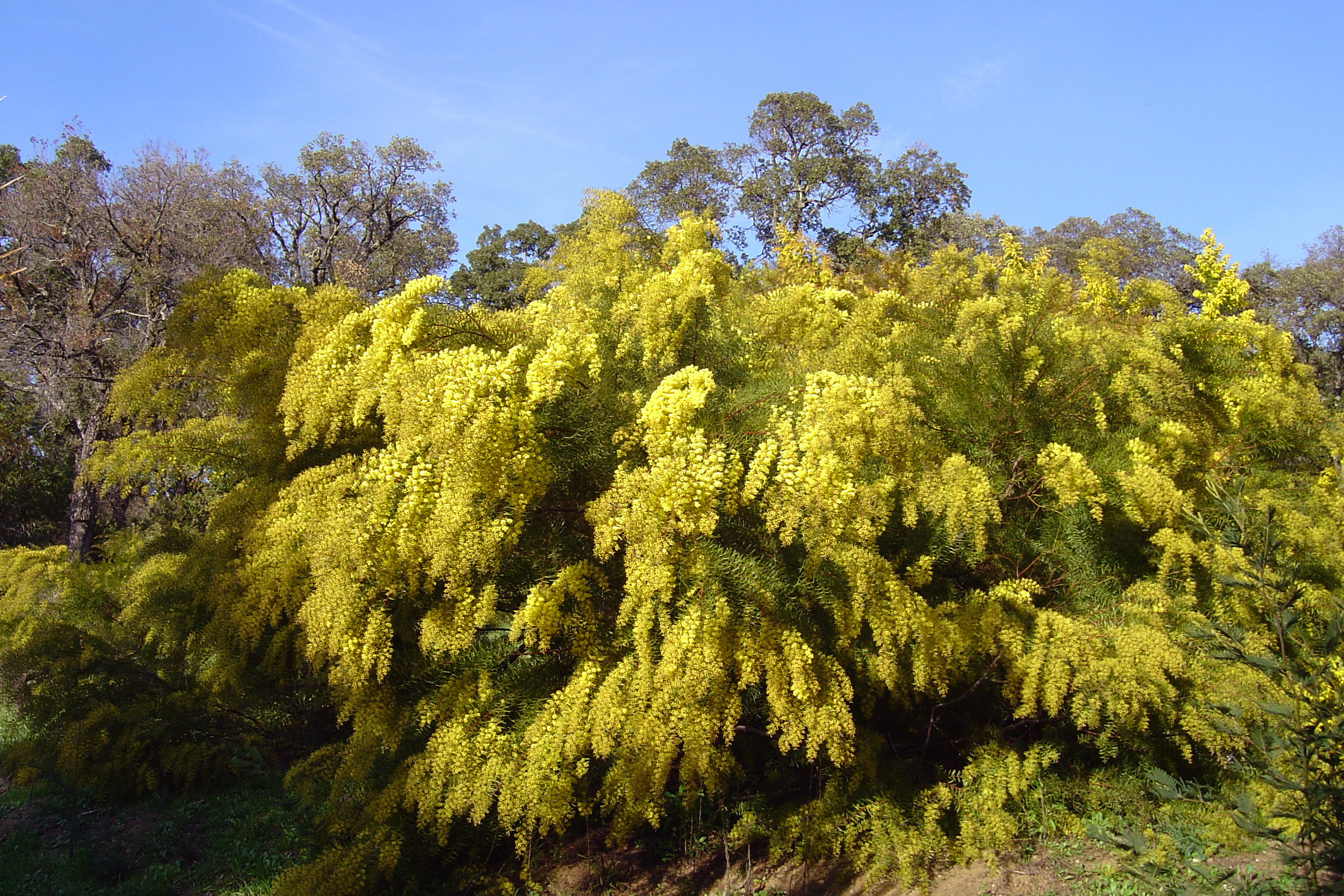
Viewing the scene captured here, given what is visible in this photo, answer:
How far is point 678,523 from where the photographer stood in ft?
10.2

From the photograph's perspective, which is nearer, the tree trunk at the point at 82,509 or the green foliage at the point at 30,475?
the tree trunk at the point at 82,509

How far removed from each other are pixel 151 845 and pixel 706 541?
4693 millimetres

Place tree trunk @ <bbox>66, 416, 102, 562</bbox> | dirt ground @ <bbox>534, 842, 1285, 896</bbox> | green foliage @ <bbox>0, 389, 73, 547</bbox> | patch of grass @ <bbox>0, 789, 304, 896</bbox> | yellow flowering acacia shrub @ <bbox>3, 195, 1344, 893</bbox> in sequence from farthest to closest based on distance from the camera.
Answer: green foliage @ <bbox>0, 389, 73, 547</bbox> → tree trunk @ <bbox>66, 416, 102, 562</bbox> → patch of grass @ <bbox>0, 789, 304, 896</bbox> → dirt ground @ <bbox>534, 842, 1285, 896</bbox> → yellow flowering acacia shrub @ <bbox>3, 195, 1344, 893</bbox>

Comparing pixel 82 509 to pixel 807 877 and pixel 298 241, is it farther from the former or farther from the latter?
pixel 807 877

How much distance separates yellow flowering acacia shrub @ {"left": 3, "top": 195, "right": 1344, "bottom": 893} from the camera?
3268 mm

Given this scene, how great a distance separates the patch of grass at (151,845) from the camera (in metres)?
4.91

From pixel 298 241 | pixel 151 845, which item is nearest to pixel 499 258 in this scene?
pixel 298 241

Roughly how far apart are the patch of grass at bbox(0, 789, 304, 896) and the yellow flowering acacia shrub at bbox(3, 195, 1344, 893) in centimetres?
96

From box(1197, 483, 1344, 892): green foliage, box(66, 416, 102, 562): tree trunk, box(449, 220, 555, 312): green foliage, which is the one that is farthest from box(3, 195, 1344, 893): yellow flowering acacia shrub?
box(449, 220, 555, 312): green foliage

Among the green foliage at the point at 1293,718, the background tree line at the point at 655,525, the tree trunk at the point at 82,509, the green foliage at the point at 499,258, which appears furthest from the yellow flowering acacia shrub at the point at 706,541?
the green foliage at the point at 499,258

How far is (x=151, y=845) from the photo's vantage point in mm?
5441

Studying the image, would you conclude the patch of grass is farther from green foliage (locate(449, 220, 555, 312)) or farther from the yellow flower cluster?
green foliage (locate(449, 220, 555, 312))

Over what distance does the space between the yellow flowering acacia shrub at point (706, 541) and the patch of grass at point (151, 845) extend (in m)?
0.96

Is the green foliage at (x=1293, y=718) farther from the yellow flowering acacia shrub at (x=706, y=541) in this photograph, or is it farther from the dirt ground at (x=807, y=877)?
the dirt ground at (x=807, y=877)
